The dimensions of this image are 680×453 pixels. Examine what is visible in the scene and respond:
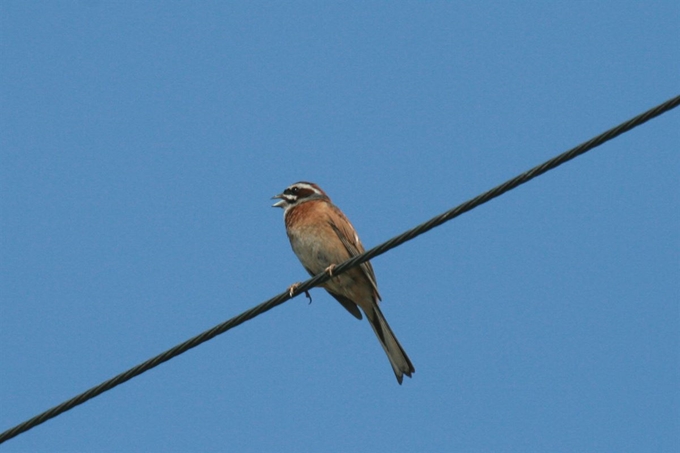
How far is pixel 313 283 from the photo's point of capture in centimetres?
894

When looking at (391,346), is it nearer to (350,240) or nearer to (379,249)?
(350,240)

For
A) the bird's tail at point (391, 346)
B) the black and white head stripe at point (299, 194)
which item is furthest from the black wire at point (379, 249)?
Result: the black and white head stripe at point (299, 194)

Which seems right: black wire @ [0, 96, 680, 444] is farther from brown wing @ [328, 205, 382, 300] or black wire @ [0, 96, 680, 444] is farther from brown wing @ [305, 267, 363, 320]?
brown wing @ [305, 267, 363, 320]

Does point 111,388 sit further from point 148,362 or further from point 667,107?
point 667,107

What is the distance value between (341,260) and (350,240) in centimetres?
28

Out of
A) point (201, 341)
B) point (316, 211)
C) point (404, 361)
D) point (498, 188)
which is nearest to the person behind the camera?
point (498, 188)

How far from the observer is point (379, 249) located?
7.86 meters

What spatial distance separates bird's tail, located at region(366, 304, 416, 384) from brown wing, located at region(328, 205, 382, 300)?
0.71ft

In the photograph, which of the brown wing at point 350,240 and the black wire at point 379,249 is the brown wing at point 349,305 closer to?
the brown wing at point 350,240

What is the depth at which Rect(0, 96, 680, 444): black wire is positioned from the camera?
21.9 ft

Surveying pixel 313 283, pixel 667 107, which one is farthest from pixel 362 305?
pixel 667 107

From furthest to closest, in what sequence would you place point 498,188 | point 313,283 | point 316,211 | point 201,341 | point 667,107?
point 316,211 → point 313,283 → point 201,341 → point 498,188 → point 667,107

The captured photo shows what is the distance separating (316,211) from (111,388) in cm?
468

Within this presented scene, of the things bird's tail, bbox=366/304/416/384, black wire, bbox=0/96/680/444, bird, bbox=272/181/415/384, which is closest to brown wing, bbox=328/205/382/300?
bird, bbox=272/181/415/384
